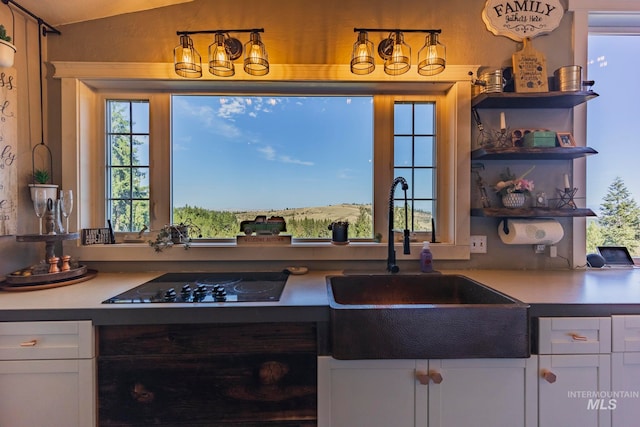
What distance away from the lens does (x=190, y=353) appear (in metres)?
1.16

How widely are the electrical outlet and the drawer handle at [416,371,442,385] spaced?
904 millimetres

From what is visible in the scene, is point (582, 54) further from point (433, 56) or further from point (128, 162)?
point (128, 162)

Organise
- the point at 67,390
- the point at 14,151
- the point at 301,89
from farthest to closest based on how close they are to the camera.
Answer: the point at 301,89 < the point at 14,151 < the point at 67,390

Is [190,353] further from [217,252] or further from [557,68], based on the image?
[557,68]

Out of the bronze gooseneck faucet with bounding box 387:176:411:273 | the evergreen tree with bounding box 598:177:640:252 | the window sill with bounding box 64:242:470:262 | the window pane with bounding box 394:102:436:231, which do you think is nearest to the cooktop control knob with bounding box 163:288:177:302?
the window sill with bounding box 64:242:470:262

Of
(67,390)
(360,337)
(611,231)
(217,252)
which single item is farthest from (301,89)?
(611,231)

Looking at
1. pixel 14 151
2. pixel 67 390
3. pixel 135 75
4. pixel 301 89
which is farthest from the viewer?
pixel 301 89

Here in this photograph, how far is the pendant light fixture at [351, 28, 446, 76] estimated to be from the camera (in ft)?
5.06

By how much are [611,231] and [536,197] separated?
2.15 feet

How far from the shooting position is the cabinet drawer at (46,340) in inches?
43.5

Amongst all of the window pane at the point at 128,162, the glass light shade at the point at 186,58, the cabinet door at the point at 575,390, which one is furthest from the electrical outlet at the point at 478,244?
the window pane at the point at 128,162

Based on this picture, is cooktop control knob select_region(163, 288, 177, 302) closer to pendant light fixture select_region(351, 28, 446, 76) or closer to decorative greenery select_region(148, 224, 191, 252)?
decorative greenery select_region(148, 224, 191, 252)

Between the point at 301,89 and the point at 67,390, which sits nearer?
the point at 67,390

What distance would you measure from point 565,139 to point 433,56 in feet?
2.96
